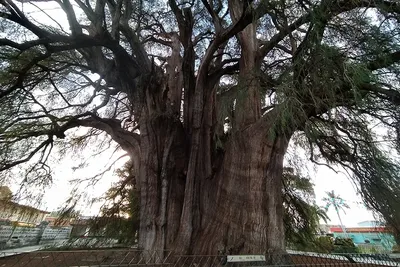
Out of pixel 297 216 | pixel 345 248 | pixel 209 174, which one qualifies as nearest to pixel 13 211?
pixel 209 174

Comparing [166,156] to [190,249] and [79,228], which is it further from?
[79,228]

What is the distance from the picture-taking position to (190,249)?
2.63 meters

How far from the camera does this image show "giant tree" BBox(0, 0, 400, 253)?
1.88 meters

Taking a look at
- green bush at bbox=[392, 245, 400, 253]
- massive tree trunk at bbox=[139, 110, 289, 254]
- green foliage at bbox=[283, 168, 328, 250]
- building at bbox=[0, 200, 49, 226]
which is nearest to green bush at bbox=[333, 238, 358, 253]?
green foliage at bbox=[283, 168, 328, 250]

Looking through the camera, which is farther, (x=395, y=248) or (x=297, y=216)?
(x=297, y=216)

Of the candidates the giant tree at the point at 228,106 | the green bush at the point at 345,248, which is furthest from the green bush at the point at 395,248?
the green bush at the point at 345,248

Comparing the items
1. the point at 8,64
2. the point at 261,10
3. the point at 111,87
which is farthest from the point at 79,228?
the point at 261,10

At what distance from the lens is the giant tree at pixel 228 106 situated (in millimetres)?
1877

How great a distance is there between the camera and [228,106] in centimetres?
253

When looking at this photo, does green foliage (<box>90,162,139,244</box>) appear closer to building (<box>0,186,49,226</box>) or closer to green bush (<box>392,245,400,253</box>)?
building (<box>0,186,49,226</box>)

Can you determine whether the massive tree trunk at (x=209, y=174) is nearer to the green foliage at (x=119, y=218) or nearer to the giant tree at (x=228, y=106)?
the giant tree at (x=228, y=106)

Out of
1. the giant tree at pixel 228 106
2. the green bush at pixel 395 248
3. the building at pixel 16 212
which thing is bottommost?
the green bush at pixel 395 248

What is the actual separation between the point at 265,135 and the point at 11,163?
3.25 m

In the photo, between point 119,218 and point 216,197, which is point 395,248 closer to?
point 216,197
